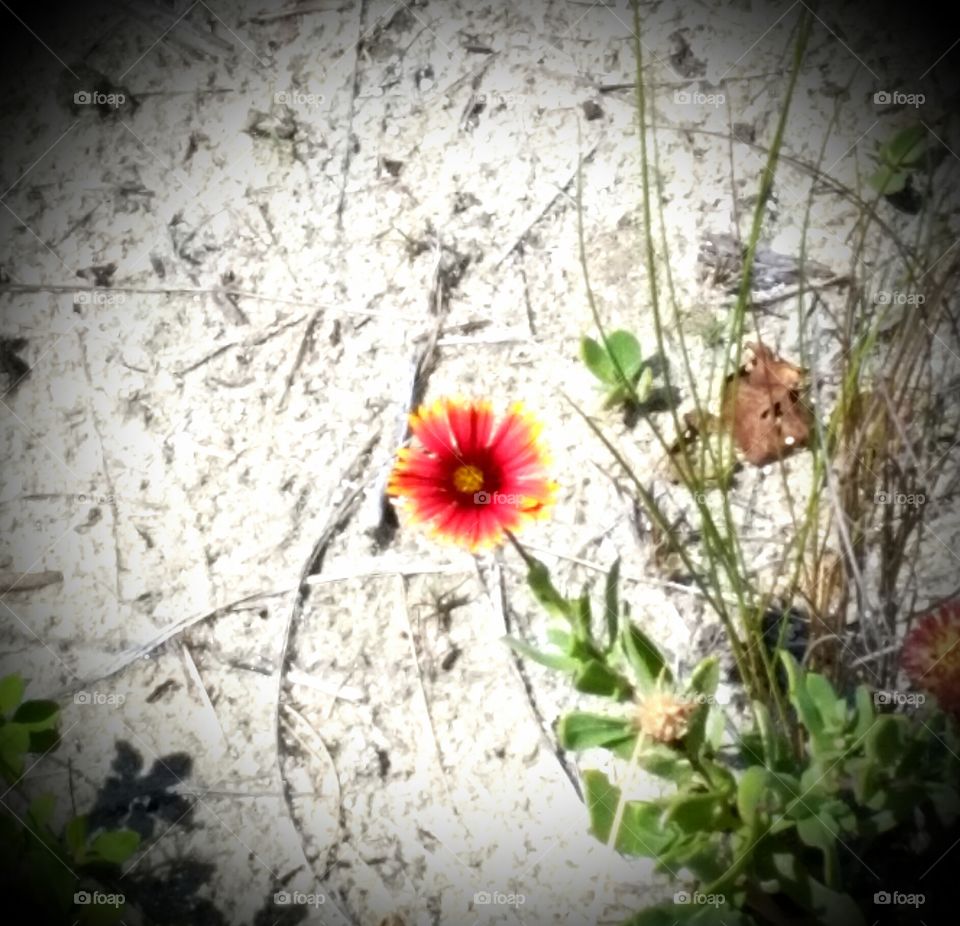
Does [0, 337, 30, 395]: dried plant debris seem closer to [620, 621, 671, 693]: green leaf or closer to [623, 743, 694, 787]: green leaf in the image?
[620, 621, 671, 693]: green leaf

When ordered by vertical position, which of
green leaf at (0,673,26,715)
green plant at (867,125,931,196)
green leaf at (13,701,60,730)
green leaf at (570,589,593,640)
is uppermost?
green plant at (867,125,931,196)

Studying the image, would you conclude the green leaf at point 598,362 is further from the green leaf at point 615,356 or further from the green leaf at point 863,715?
the green leaf at point 863,715

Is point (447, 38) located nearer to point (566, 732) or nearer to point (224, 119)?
point (224, 119)

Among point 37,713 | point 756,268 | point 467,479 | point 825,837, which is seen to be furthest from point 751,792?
point 37,713

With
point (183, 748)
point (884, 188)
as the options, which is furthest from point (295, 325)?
point (884, 188)

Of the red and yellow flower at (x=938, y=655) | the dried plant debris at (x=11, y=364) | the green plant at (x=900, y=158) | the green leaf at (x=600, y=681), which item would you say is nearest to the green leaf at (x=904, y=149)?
the green plant at (x=900, y=158)

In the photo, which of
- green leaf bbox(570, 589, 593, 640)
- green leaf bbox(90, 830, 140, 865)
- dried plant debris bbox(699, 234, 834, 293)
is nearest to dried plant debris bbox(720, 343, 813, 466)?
dried plant debris bbox(699, 234, 834, 293)
